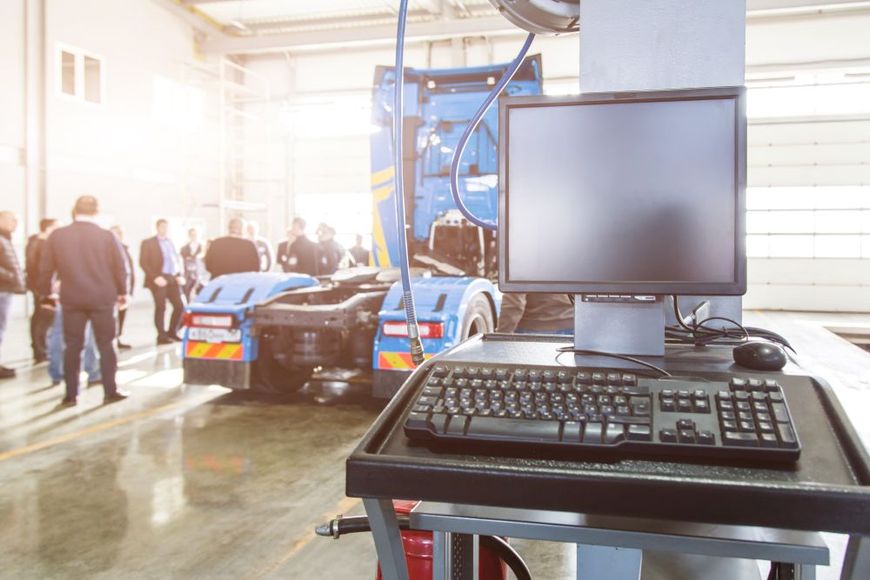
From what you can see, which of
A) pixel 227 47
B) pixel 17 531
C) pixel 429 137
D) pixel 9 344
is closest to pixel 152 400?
pixel 17 531

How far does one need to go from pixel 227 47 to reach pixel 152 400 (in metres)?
11.9

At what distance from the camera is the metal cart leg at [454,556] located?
158 cm

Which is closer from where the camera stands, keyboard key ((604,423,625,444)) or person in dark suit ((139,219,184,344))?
keyboard key ((604,423,625,444))

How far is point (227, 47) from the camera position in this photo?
51.8ft

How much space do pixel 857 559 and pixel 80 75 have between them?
14.6 meters

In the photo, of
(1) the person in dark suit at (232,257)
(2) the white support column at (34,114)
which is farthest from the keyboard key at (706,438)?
(2) the white support column at (34,114)

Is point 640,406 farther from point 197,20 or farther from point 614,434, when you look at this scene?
point 197,20

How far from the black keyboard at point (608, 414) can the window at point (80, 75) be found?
13.5 metres

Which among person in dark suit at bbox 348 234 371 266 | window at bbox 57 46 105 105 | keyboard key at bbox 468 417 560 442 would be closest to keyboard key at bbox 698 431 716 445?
keyboard key at bbox 468 417 560 442

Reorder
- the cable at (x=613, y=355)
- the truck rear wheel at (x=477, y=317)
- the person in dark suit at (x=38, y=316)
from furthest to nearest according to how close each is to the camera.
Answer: the person in dark suit at (x=38, y=316)
the truck rear wheel at (x=477, y=317)
the cable at (x=613, y=355)

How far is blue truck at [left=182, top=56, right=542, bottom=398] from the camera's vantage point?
5211 millimetres

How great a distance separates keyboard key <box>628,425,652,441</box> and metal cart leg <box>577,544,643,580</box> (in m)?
0.30

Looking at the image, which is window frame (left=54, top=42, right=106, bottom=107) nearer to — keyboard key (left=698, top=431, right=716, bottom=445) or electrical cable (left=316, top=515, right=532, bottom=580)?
electrical cable (left=316, top=515, right=532, bottom=580)

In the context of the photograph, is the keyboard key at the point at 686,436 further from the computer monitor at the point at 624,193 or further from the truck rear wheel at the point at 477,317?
the truck rear wheel at the point at 477,317
